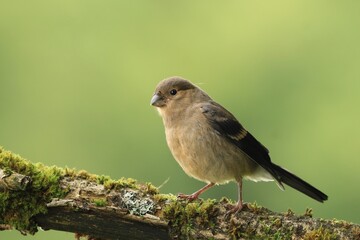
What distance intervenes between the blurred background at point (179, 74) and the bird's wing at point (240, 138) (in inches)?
735

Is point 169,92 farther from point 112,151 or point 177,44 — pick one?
point 177,44

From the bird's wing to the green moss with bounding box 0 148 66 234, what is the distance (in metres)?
Answer: 2.09

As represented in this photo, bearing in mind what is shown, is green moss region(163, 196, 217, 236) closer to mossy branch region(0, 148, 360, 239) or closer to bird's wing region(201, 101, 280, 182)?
mossy branch region(0, 148, 360, 239)

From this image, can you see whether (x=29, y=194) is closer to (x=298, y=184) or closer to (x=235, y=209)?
(x=235, y=209)

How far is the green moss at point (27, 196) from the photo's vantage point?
22.3 feet

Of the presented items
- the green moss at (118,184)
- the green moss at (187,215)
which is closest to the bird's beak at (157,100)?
the green moss at (118,184)

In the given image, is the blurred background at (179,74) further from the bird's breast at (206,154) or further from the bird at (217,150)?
the bird's breast at (206,154)

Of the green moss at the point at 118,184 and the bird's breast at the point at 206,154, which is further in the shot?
the bird's breast at the point at 206,154

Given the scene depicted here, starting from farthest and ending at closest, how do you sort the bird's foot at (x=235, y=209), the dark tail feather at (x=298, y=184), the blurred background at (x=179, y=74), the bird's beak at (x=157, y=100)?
the blurred background at (x=179, y=74) < the bird's beak at (x=157, y=100) < the dark tail feather at (x=298, y=184) < the bird's foot at (x=235, y=209)

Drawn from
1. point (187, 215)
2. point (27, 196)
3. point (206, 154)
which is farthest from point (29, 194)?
point (206, 154)

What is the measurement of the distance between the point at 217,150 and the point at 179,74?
26186 millimetres

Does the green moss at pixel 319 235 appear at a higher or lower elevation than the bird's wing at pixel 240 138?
lower

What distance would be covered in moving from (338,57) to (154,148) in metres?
10.0

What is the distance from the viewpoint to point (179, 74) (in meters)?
34.4
